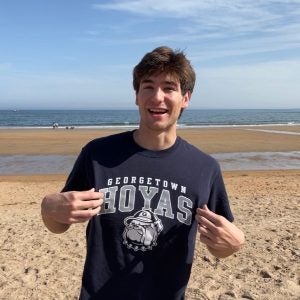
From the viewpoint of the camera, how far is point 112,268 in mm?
2273

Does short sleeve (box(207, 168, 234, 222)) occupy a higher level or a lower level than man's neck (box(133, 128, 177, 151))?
lower

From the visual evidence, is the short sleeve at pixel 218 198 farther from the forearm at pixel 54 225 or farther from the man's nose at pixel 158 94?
the forearm at pixel 54 225

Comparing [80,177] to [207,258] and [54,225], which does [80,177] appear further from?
[207,258]

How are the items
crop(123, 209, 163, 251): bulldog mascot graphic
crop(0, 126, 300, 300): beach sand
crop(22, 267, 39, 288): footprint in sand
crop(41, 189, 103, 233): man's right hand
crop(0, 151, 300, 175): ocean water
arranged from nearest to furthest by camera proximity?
crop(41, 189, 103, 233): man's right hand → crop(123, 209, 163, 251): bulldog mascot graphic → crop(0, 126, 300, 300): beach sand → crop(22, 267, 39, 288): footprint in sand → crop(0, 151, 300, 175): ocean water

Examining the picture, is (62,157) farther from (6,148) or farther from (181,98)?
(181,98)

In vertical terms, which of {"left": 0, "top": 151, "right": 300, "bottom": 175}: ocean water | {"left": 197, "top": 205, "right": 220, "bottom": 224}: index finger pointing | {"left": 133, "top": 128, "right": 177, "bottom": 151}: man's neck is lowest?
{"left": 0, "top": 151, "right": 300, "bottom": 175}: ocean water

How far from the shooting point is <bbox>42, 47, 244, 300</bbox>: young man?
2.27 m

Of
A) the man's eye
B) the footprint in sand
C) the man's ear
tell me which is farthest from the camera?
the footprint in sand

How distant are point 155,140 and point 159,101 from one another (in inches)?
8.5

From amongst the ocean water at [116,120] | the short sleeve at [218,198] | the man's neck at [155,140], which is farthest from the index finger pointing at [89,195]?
the ocean water at [116,120]

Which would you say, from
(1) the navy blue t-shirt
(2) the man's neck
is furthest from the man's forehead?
(1) the navy blue t-shirt

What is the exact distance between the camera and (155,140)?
2.34m

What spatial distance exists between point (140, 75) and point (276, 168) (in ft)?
54.3

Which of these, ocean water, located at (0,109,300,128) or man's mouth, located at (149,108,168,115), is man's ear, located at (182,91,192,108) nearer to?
man's mouth, located at (149,108,168,115)
